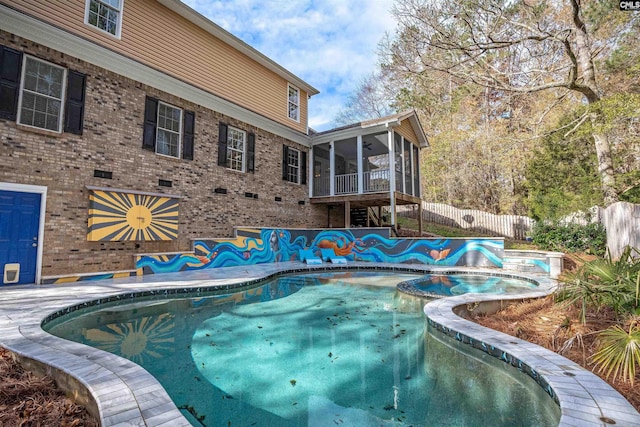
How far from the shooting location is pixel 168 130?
31.5ft

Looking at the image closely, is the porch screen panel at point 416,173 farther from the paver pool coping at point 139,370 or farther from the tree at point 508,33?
the paver pool coping at point 139,370

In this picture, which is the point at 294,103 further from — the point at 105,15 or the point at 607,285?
the point at 607,285

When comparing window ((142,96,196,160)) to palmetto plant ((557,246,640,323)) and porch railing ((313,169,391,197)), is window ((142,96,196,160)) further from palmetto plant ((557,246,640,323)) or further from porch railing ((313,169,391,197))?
palmetto plant ((557,246,640,323))

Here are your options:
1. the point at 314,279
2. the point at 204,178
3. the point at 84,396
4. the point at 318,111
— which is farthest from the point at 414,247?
the point at 318,111

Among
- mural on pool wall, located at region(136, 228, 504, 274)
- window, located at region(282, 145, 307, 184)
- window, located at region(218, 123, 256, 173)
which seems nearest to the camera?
mural on pool wall, located at region(136, 228, 504, 274)

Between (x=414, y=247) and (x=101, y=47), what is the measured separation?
1154 centimetres

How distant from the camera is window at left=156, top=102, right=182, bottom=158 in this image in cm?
939

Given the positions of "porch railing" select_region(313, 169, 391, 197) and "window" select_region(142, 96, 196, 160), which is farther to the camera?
"porch railing" select_region(313, 169, 391, 197)

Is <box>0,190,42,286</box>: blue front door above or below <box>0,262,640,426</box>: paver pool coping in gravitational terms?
above

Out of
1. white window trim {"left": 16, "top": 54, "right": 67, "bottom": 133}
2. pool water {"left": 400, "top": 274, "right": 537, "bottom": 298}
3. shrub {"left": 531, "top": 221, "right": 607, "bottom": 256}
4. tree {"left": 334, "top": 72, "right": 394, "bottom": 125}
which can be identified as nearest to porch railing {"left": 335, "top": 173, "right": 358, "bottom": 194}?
pool water {"left": 400, "top": 274, "right": 537, "bottom": 298}

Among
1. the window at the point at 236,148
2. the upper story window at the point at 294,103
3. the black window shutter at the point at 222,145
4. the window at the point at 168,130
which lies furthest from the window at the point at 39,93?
the upper story window at the point at 294,103

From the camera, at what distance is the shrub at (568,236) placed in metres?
10.7

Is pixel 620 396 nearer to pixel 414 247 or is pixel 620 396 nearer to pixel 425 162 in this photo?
pixel 414 247

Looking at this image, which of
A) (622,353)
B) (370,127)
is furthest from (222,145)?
(622,353)
